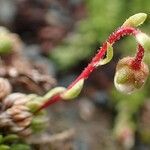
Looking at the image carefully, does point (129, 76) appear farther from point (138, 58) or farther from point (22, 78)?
point (22, 78)

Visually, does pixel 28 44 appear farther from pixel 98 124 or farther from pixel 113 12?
pixel 98 124

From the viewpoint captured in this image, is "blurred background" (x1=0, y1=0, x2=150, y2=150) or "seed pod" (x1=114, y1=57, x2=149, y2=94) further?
"blurred background" (x1=0, y1=0, x2=150, y2=150)

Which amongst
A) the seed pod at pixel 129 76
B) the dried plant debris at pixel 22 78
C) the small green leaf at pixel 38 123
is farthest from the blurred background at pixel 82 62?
the seed pod at pixel 129 76

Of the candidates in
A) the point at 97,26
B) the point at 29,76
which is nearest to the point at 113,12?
the point at 97,26

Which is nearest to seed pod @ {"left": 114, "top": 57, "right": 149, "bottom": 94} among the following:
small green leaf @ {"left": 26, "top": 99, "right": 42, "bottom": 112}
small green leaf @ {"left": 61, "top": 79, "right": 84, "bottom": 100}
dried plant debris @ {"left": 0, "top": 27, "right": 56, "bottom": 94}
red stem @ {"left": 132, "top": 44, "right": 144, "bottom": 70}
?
red stem @ {"left": 132, "top": 44, "right": 144, "bottom": 70}

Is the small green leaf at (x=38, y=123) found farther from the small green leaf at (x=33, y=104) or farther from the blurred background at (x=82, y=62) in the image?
the blurred background at (x=82, y=62)

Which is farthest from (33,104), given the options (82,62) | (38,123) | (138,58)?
(82,62)

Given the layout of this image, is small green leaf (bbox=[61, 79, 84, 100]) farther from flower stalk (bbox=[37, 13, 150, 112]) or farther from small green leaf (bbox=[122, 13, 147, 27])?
small green leaf (bbox=[122, 13, 147, 27])
